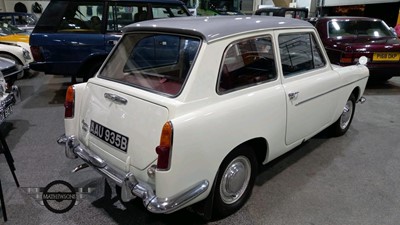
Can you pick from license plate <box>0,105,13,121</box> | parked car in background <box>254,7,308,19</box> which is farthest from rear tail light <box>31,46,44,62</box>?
parked car in background <box>254,7,308,19</box>

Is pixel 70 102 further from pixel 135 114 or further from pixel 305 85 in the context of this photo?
pixel 305 85

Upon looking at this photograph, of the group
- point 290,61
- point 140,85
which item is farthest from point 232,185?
point 290,61

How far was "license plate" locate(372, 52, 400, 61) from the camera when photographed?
6023 millimetres

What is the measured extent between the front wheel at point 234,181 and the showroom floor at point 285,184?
→ 95 mm

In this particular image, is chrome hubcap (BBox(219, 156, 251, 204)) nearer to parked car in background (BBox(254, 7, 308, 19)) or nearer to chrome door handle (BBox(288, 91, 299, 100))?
chrome door handle (BBox(288, 91, 299, 100))

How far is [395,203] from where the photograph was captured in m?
2.71

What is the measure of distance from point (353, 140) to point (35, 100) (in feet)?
17.0

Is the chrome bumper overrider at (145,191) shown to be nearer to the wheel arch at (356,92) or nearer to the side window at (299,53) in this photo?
the side window at (299,53)

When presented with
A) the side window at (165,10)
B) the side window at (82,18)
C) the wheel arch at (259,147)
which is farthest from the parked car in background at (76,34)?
the wheel arch at (259,147)

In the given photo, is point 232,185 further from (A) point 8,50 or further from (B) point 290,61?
(A) point 8,50

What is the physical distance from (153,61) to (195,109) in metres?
0.87

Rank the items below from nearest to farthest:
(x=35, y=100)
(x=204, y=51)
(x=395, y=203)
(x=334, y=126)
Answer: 1. (x=204, y=51)
2. (x=395, y=203)
3. (x=334, y=126)
4. (x=35, y=100)

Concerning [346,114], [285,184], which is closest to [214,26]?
[285,184]

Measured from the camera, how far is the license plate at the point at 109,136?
2.17m
